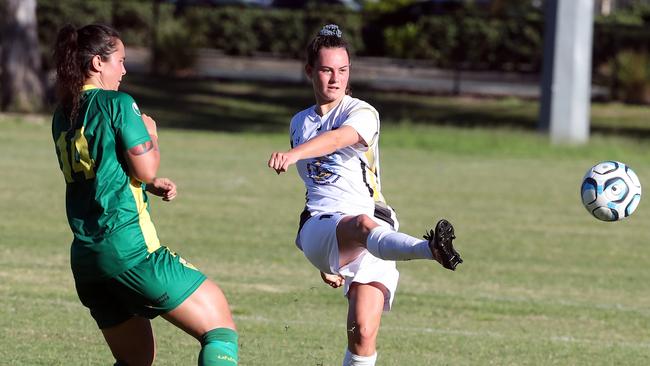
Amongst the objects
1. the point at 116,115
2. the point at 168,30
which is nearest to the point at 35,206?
the point at 116,115

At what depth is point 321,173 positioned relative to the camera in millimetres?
6426

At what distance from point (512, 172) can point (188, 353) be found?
13.5 metres

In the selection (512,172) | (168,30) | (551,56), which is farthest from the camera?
(168,30)

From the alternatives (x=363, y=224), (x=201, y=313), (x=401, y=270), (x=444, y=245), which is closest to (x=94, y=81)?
(x=201, y=313)

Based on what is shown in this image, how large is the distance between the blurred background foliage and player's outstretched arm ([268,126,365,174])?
2938 centimetres

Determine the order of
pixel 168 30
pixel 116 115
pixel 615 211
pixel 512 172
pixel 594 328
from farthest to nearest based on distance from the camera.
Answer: pixel 168 30
pixel 512 172
pixel 594 328
pixel 615 211
pixel 116 115

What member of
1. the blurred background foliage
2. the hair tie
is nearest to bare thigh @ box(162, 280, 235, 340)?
the hair tie

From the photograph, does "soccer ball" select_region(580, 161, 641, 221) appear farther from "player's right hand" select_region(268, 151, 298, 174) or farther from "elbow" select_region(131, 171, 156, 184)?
"elbow" select_region(131, 171, 156, 184)

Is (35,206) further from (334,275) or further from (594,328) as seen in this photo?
(334,275)

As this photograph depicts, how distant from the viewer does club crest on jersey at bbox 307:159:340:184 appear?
6.39 meters

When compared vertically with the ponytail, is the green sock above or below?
below

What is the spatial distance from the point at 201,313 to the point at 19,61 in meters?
24.4

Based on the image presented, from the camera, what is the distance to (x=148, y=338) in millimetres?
5684

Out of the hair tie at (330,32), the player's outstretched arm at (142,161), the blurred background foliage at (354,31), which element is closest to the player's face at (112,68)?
the player's outstretched arm at (142,161)
